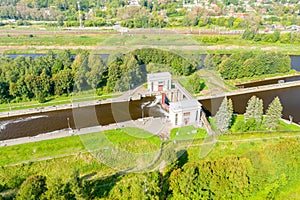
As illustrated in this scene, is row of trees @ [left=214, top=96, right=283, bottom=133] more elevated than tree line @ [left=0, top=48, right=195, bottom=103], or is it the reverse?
tree line @ [left=0, top=48, right=195, bottom=103]

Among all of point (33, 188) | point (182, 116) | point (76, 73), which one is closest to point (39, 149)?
point (33, 188)

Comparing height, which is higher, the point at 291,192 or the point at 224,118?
the point at 224,118

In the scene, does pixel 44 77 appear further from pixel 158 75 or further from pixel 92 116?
pixel 158 75

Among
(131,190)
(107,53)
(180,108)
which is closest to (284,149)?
(180,108)

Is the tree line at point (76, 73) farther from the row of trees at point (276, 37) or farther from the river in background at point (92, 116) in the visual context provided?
the row of trees at point (276, 37)

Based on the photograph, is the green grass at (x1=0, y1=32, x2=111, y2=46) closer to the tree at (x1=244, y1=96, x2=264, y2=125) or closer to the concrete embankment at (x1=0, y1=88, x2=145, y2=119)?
the concrete embankment at (x1=0, y1=88, x2=145, y2=119)

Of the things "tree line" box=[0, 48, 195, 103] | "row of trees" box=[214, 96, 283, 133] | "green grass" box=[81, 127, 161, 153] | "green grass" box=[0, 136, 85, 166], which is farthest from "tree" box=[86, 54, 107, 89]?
"row of trees" box=[214, 96, 283, 133]
